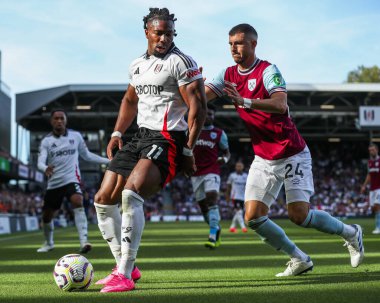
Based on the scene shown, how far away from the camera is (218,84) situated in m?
6.89

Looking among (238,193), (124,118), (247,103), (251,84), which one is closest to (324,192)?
(238,193)

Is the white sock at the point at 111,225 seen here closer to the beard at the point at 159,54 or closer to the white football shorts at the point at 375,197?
the beard at the point at 159,54

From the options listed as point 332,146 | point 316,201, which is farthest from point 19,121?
point 332,146

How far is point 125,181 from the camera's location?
19.8 ft

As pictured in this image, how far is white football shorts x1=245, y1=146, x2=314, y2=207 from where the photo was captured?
657 cm

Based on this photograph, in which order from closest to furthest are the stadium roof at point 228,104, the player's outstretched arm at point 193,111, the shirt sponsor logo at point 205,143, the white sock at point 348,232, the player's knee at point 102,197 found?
the player's outstretched arm at point 193,111
the player's knee at point 102,197
the white sock at point 348,232
the shirt sponsor logo at point 205,143
the stadium roof at point 228,104

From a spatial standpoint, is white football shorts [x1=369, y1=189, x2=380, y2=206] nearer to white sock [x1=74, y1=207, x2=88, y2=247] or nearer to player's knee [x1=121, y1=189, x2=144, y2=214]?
white sock [x1=74, y1=207, x2=88, y2=247]

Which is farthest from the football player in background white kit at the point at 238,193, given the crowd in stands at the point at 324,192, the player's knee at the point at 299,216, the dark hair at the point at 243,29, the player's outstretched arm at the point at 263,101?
the crowd in stands at the point at 324,192

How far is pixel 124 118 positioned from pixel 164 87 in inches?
31.8

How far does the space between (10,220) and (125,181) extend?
1817cm

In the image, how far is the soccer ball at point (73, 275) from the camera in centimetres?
559

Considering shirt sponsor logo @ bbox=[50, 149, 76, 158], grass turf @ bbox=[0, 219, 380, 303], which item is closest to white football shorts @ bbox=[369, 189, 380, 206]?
grass turf @ bbox=[0, 219, 380, 303]

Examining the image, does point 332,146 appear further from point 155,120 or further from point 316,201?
point 155,120

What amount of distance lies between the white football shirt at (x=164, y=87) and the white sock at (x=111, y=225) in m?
0.88
